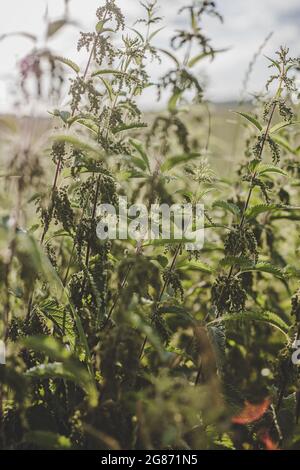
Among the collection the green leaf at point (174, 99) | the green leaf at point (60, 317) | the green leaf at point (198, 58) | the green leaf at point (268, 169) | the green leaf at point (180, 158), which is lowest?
the green leaf at point (60, 317)

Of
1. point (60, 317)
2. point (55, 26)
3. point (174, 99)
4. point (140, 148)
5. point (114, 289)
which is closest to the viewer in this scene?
point (55, 26)

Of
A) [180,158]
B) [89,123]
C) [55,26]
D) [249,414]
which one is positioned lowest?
[249,414]

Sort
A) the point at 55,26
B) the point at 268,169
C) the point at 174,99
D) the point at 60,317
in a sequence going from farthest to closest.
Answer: the point at 268,169, the point at 60,317, the point at 174,99, the point at 55,26

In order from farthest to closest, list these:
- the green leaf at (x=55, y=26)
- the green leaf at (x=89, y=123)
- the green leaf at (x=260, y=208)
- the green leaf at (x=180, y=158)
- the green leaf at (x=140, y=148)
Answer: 1. the green leaf at (x=260, y=208)
2. the green leaf at (x=89, y=123)
3. the green leaf at (x=140, y=148)
4. the green leaf at (x=180, y=158)
5. the green leaf at (x=55, y=26)

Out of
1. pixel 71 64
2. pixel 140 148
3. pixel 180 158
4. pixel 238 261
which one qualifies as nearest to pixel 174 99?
pixel 180 158

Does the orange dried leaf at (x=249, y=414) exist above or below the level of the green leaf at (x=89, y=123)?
below

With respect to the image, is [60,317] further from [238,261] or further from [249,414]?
[249,414]

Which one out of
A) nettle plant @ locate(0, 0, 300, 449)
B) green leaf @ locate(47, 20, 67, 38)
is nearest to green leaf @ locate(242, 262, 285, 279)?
nettle plant @ locate(0, 0, 300, 449)

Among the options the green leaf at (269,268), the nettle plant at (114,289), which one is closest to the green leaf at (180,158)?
the nettle plant at (114,289)

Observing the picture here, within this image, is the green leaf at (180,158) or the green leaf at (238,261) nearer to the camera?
the green leaf at (180,158)

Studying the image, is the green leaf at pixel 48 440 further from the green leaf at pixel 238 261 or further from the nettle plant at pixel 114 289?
the green leaf at pixel 238 261

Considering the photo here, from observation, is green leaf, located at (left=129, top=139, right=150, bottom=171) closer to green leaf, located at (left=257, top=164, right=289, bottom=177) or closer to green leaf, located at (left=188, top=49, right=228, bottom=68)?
green leaf, located at (left=188, top=49, right=228, bottom=68)

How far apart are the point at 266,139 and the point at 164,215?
764mm

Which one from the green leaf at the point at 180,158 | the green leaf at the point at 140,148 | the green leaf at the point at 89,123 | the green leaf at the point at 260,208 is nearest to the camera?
the green leaf at the point at 180,158
